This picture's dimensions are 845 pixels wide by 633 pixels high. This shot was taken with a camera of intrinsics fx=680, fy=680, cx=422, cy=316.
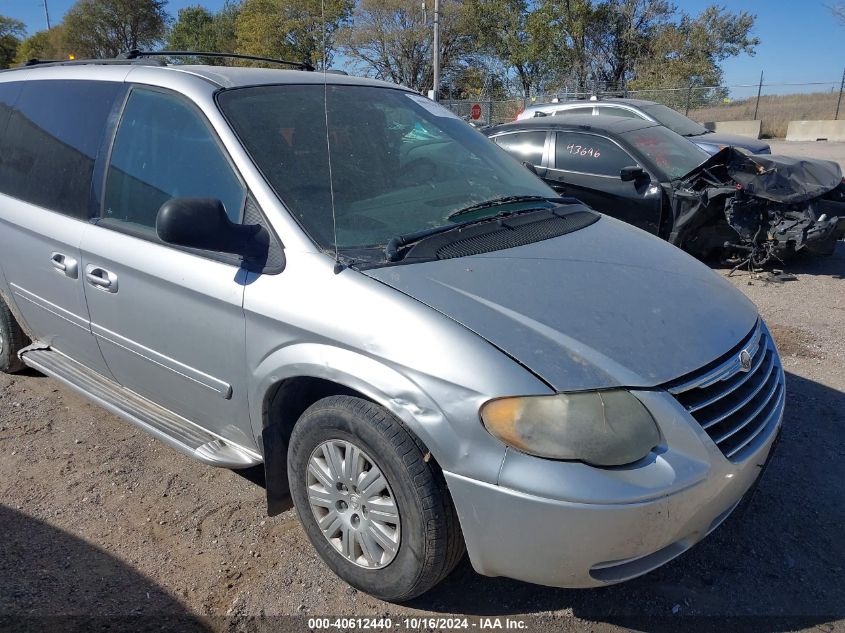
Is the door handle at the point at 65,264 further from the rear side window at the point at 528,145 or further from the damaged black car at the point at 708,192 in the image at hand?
the rear side window at the point at 528,145

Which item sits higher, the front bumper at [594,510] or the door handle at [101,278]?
the door handle at [101,278]

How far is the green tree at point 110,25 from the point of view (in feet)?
165

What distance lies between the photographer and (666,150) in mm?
7652

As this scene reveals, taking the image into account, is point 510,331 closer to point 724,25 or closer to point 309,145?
point 309,145

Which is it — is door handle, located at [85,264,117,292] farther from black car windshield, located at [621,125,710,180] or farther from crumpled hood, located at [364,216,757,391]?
black car windshield, located at [621,125,710,180]

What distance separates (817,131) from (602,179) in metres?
21.2

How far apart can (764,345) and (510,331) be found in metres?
1.28

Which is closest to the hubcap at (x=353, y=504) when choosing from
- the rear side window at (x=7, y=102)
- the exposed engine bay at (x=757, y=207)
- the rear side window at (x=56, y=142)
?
the rear side window at (x=56, y=142)

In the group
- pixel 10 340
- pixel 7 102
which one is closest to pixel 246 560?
pixel 10 340

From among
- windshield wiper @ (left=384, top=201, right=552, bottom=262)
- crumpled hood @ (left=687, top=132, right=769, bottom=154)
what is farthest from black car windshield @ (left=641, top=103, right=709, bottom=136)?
windshield wiper @ (left=384, top=201, right=552, bottom=262)

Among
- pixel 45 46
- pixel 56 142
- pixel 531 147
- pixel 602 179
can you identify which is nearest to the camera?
pixel 56 142

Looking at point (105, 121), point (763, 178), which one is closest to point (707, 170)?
point (763, 178)

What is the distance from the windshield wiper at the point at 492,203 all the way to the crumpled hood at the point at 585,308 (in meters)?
0.33

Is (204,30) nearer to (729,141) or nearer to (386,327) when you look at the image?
(729,141)
